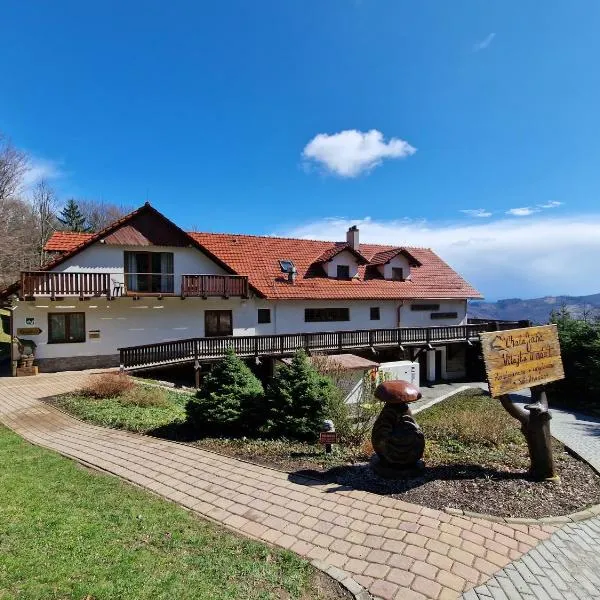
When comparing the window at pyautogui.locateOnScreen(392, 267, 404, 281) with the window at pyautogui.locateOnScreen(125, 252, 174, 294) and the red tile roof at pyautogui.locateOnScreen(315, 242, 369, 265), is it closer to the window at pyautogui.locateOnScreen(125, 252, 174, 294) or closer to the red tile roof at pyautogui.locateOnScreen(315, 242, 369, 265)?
the red tile roof at pyautogui.locateOnScreen(315, 242, 369, 265)

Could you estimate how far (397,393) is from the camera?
749 centimetres

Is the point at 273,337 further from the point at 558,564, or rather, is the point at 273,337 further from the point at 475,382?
the point at 558,564

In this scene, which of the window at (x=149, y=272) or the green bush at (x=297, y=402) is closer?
the green bush at (x=297, y=402)

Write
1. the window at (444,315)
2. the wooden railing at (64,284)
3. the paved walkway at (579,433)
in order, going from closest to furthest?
the paved walkway at (579,433), the wooden railing at (64,284), the window at (444,315)

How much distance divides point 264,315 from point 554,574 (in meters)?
20.0

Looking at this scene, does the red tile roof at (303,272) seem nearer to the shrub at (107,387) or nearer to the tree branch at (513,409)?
the shrub at (107,387)

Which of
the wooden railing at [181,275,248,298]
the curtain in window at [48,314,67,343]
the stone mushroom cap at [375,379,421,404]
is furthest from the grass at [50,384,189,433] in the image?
the wooden railing at [181,275,248,298]

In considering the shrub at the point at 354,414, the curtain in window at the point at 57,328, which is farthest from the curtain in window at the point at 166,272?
the shrub at the point at 354,414

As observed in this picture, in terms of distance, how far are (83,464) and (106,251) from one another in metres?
14.8

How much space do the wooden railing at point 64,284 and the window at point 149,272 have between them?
153cm

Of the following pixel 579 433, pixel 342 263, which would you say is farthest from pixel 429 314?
pixel 579 433

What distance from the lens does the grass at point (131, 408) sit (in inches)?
427

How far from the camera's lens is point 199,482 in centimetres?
719

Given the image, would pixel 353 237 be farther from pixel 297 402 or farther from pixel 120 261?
pixel 297 402
